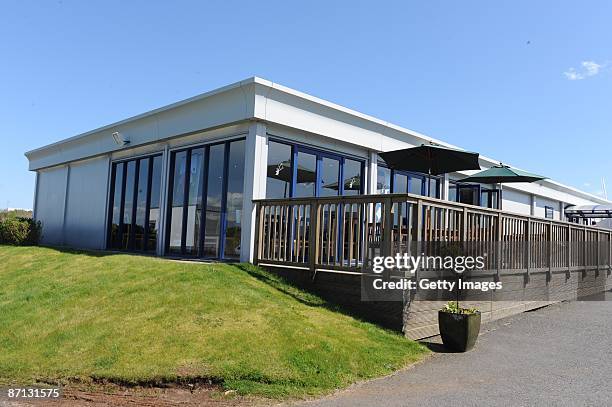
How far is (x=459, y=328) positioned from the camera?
6.94 metres

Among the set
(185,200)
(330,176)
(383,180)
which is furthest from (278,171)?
(383,180)

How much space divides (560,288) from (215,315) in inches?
335

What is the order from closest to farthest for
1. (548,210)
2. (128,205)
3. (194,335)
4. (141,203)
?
(194,335)
(141,203)
(128,205)
(548,210)

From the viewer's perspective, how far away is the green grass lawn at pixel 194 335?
18.4 feet

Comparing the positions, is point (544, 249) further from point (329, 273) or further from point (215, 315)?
point (215, 315)

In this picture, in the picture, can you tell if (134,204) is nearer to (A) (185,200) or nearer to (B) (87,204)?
(A) (185,200)

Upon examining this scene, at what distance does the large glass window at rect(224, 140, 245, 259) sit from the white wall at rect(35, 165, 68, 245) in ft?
31.8

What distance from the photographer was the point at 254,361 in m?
5.69

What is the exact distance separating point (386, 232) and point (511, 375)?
247 cm

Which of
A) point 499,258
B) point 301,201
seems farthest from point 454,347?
point 301,201

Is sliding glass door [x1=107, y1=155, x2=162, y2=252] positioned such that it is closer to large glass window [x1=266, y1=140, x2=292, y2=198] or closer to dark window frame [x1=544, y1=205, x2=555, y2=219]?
large glass window [x1=266, y1=140, x2=292, y2=198]

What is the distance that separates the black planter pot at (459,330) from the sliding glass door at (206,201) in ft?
16.2

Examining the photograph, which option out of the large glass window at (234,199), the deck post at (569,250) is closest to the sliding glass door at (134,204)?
the large glass window at (234,199)

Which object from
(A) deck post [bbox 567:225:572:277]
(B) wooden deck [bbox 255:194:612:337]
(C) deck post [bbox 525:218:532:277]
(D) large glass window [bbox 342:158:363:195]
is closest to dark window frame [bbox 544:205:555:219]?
(A) deck post [bbox 567:225:572:277]
